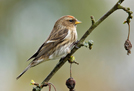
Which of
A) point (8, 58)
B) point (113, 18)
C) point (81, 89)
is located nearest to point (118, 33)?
point (113, 18)

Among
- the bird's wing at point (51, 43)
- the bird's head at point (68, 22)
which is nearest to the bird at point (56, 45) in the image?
the bird's wing at point (51, 43)

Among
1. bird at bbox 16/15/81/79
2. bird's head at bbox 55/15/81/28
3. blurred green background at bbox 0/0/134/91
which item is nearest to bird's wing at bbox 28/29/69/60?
bird at bbox 16/15/81/79

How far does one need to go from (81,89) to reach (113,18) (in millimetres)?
2915

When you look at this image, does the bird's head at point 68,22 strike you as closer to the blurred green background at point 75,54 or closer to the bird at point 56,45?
the bird at point 56,45

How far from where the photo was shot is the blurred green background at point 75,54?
707 centimetres

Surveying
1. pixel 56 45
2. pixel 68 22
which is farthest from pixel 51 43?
pixel 68 22

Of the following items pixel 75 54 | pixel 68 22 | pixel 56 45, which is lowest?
pixel 56 45

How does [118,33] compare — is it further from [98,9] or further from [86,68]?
[86,68]

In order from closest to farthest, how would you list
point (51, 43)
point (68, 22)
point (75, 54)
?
1. point (51, 43)
2. point (68, 22)
3. point (75, 54)

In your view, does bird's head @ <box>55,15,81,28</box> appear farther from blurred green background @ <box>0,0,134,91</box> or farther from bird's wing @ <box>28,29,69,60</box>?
blurred green background @ <box>0,0,134,91</box>

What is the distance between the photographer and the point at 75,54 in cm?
754

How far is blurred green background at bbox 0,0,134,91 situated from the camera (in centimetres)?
707

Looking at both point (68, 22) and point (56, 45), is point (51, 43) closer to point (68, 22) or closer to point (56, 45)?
point (56, 45)

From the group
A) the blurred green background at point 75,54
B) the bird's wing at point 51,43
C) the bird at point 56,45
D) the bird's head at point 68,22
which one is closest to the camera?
the bird at point 56,45
